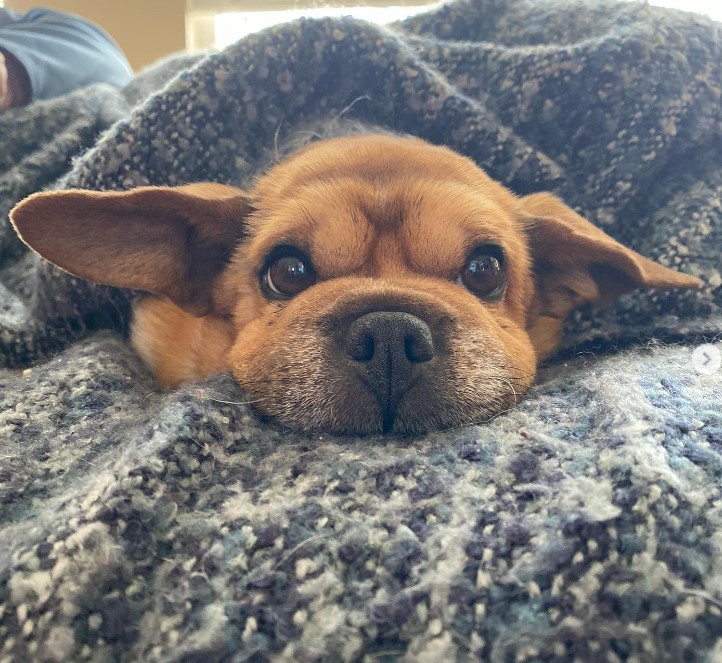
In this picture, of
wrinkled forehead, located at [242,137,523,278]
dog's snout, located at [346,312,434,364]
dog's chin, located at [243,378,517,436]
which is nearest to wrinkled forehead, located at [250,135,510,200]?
wrinkled forehead, located at [242,137,523,278]

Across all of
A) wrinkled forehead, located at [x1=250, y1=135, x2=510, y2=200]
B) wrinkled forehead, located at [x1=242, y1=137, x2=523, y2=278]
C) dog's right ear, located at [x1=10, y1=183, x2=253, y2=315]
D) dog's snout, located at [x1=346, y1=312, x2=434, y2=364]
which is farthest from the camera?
wrinkled forehead, located at [x1=250, y1=135, x2=510, y2=200]

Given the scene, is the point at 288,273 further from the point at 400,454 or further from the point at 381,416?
the point at 400,454

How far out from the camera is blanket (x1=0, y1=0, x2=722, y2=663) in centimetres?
65

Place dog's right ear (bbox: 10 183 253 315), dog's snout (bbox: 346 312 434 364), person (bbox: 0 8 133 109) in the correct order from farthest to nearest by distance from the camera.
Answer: person (bbox: 0 8 133 109)
dog's right ear (bbox: 10 183 253 315)
dog's snout (bbox: 346 312 434 364)

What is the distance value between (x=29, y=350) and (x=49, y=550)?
40.1 inches

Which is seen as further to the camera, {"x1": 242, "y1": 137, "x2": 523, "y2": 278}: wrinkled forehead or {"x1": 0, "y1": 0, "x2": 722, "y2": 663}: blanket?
{"x1": 242, "y1": 137, "x2": 523, "y2": 278}: wrinkled forehead

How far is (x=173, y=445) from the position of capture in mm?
891

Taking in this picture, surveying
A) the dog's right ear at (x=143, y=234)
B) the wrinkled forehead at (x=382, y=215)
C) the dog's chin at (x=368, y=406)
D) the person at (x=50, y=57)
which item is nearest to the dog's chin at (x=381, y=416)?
the dog's chin at (x=368, y=406)

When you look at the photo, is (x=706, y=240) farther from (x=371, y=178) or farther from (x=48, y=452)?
(x=48, y=452)

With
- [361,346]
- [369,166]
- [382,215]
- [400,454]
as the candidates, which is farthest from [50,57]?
[400,454]

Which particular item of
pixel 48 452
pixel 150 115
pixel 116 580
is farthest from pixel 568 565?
pixel 150 115

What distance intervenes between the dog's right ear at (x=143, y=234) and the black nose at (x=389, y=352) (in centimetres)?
56

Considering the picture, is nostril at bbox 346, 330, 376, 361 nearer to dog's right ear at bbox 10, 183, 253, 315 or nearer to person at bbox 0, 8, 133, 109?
dog's right ear at bbox 10, 183, 253, 315

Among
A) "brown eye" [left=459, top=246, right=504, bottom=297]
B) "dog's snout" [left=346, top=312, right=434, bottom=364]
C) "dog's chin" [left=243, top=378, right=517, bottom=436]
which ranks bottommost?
"dog's chin" [left=243, top=378, right=517, bottom=436]
